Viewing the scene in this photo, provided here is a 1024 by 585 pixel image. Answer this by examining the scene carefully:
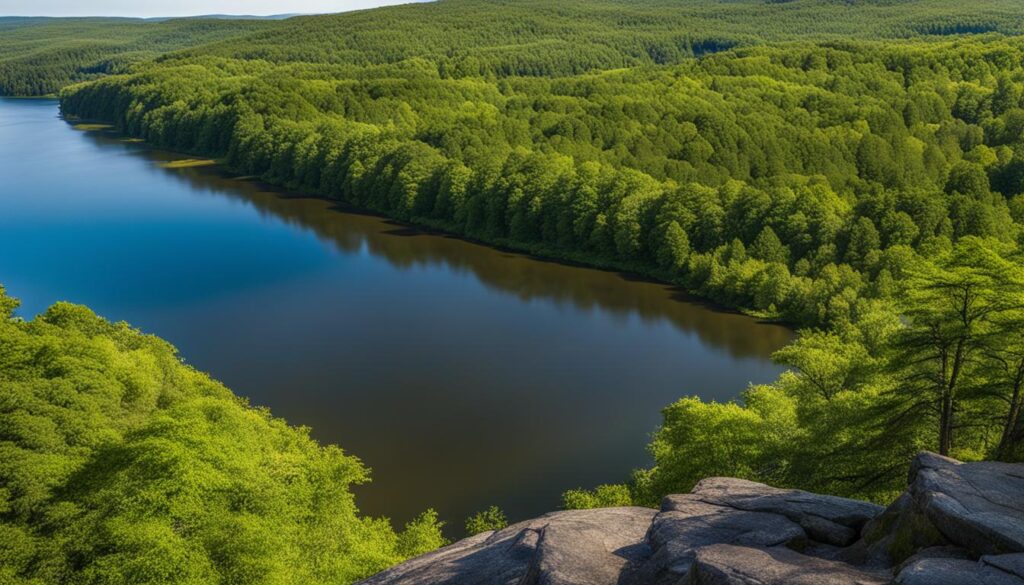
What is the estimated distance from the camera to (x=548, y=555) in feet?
53.5

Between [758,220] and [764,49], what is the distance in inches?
3938

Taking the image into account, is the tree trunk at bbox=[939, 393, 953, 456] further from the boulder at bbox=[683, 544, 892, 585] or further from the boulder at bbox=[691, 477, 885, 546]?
the boulder at bbox=[683, 544, 892, 585]

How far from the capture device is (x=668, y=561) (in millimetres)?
15586

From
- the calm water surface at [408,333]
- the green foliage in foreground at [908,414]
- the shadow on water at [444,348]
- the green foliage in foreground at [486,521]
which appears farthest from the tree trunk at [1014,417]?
the shadow on water at [444,348]

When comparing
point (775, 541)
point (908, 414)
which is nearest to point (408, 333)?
point (908, 414)

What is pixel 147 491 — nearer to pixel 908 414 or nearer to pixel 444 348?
pixel 908 414

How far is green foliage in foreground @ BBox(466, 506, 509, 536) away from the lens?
102 ft

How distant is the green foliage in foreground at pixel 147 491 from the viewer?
22781mm

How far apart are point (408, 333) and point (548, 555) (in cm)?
4168

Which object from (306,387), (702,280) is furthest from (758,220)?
(306,387)

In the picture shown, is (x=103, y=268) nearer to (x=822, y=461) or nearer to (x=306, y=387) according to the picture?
(x=306, y=387)

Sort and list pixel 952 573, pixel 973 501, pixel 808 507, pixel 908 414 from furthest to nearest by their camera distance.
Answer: pixel 908 414 < pixel 808 507 < pixel 973 501 < pixel 952 573

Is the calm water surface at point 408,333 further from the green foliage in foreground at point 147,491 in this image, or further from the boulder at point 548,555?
the boulder at point 548,555

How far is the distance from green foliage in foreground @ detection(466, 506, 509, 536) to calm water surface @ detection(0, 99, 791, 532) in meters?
1.03
